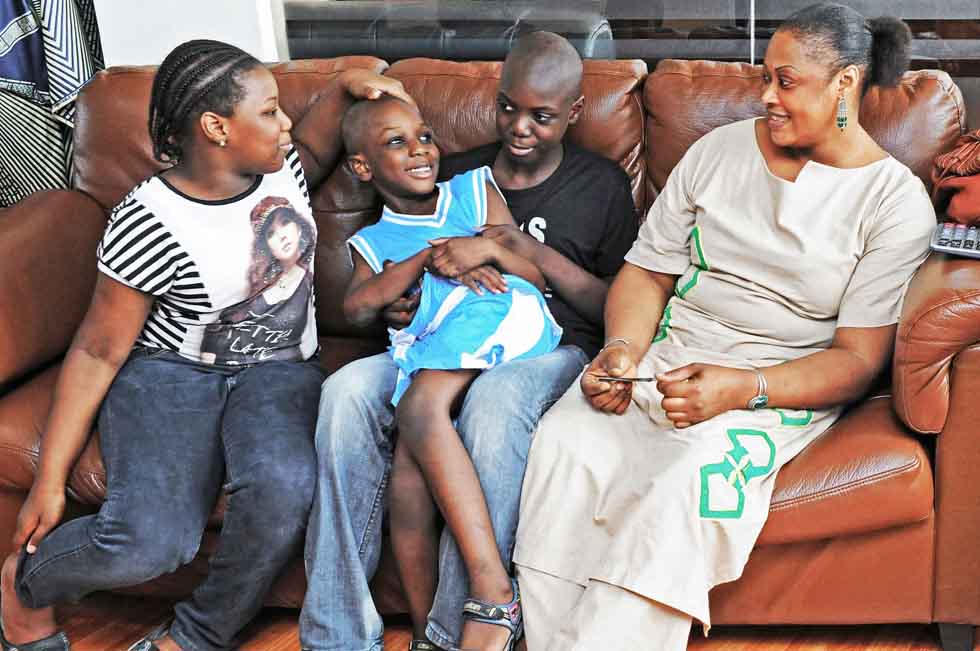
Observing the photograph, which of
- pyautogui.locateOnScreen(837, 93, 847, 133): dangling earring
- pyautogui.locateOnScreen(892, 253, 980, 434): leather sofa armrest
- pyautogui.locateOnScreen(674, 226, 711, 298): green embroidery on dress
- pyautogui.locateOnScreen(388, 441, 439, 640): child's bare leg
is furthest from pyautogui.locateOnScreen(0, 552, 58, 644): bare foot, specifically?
pyautogui.locateOnScreen(837, 93, 847, 133): dangling earring

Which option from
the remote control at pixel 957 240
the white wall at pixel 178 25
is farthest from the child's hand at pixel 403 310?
the white wall at pixel 178 25

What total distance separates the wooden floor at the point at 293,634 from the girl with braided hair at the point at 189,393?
0.10 m

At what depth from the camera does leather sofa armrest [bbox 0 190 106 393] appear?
2.27 meters

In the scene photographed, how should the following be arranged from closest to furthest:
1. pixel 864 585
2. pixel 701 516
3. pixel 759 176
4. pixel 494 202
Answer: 1. pixel 701 516
2. pixel 864 585
3. pixel 759 176
4. pixel 494 202

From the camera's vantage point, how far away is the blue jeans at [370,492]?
6.37 ft

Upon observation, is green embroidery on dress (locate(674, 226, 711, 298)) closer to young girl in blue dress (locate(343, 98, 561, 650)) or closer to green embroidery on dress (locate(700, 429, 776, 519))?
young girl in blue dress (locate(343, 98, 561, 650))

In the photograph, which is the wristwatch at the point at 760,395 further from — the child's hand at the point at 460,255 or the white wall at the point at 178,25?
the white wall at the point at 178,25

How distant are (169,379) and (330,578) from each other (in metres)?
0.48

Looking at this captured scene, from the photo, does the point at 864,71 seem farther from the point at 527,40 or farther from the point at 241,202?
the point at 241,202

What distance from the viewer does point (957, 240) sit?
191 centimetres

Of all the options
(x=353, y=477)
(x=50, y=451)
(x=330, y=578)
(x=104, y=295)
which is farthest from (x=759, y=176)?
(x=50, y=451)

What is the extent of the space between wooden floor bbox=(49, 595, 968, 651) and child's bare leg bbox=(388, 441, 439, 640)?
0.18 meters

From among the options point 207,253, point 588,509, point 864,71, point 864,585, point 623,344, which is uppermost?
point 864,71

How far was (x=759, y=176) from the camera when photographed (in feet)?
6.77
